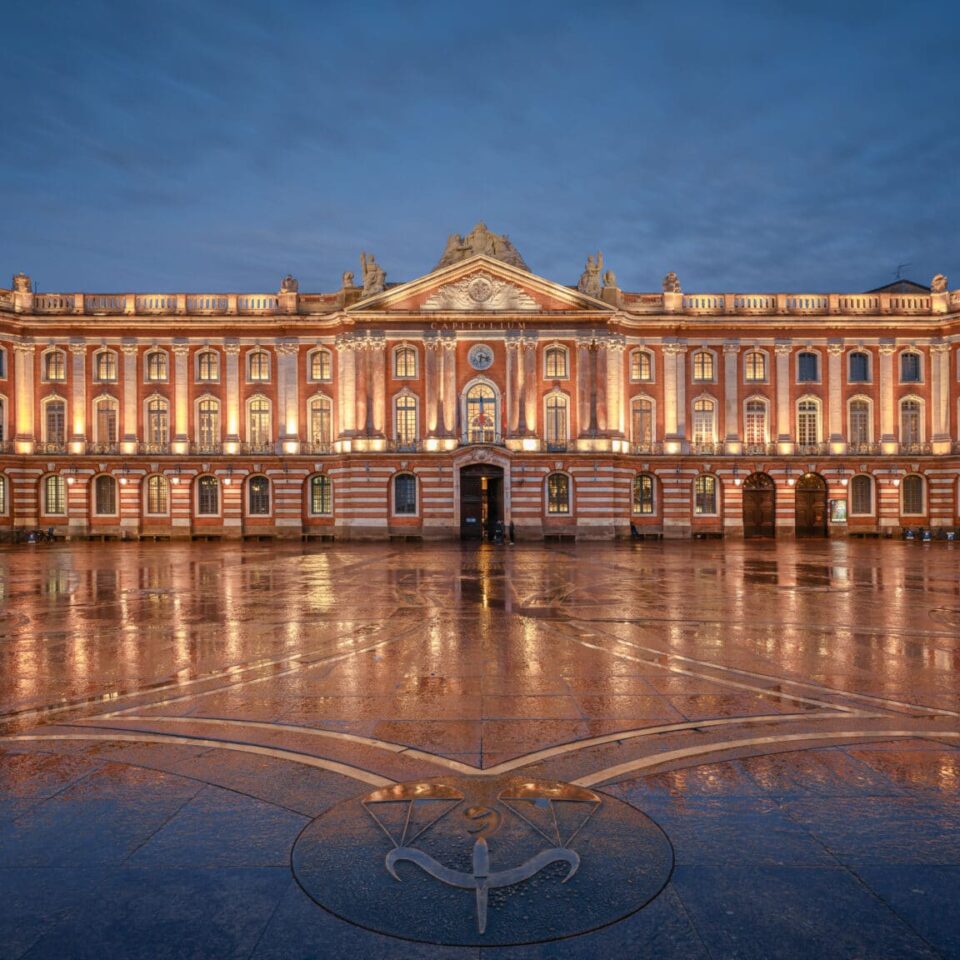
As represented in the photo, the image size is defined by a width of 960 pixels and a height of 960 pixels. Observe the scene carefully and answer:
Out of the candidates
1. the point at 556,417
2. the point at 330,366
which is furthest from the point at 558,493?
the point at 330,366

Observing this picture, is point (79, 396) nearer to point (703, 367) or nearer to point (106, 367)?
point (106, 367)

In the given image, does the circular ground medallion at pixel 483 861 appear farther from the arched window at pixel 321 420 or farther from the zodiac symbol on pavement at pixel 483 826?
the arched window at pixel 321 420

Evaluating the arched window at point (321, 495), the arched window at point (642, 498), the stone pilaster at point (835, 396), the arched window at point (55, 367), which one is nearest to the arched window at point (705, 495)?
the arched window at point (642, 498)

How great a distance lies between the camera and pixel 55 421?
1766 inches

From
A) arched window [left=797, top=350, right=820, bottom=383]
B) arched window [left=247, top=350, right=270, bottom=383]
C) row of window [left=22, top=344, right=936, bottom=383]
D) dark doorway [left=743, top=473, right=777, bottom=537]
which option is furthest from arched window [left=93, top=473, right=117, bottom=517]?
arched window [left=797, top=350, right=820, bottom=383]

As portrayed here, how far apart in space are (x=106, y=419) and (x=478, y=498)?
24378 millimetres

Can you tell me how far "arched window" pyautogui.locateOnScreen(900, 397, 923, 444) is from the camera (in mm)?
45272

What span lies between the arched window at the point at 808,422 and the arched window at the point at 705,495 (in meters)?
6.24

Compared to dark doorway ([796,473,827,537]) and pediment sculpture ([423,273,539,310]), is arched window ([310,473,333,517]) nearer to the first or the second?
pediment sculpture ([423,273,539,310])

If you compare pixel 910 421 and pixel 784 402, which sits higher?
pixel 784 402

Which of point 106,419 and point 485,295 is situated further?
point 106,419

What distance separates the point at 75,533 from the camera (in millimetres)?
44406

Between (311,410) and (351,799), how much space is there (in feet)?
137

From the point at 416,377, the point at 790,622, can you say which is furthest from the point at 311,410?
the point at 790,622
